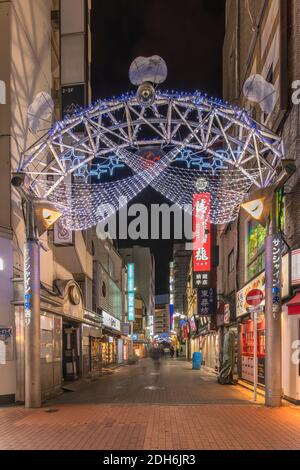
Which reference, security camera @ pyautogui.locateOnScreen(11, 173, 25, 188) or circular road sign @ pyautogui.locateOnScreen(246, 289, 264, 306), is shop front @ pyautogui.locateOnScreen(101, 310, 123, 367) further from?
security camera @ pyautogui.locateOnScreen(11, 173, 25, 188)

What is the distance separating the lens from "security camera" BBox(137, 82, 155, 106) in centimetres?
1138

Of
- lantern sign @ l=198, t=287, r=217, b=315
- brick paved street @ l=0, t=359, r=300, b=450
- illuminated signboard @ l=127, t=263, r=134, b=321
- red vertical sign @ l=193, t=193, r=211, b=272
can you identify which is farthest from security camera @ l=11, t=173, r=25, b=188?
illuminated signboard @ l=127, t=263, r=134, b=321

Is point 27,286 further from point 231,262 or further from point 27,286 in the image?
point 231,262

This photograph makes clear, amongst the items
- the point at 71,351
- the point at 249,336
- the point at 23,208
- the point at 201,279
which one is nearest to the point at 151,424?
the point at 23,208

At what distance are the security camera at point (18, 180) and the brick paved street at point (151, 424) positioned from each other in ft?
18.9

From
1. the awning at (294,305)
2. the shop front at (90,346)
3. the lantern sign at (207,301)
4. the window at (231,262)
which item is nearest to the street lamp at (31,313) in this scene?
the awning at (294,305)

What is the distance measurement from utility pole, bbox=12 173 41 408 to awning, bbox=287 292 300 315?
664 centimetres

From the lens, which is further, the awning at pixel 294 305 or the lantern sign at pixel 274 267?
the lantern sign at pixel 274 267

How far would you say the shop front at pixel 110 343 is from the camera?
31.9 m

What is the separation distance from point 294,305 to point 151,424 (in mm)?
4630

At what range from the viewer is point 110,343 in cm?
3675

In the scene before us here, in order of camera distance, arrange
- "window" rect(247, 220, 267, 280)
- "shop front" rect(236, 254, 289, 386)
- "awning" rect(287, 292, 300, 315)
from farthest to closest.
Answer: "window" rect(247, 220, 267, 280)
"shop front" rect(236, 254, 289, 386)
"awning" rect(287, 292, 300, 315)

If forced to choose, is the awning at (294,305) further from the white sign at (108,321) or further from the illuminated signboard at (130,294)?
the illuminated signboard at (130,294)
